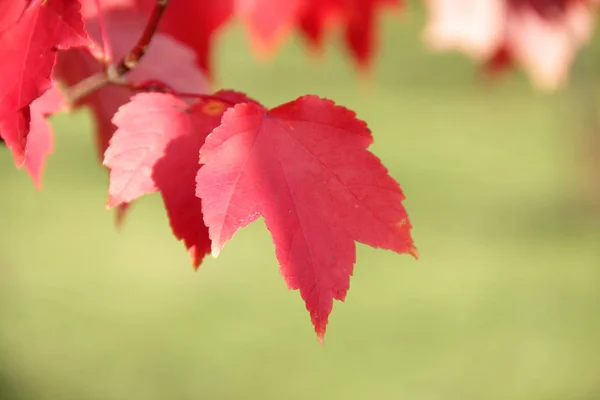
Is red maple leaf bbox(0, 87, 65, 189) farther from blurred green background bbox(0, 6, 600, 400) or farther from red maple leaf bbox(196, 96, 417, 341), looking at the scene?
blurred green background bbox(0, 6, 600, 400)

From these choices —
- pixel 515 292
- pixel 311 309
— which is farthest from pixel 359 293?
pixel 311 309

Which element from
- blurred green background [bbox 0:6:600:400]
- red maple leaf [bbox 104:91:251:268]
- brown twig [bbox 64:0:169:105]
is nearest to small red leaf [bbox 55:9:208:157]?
brown twig [bbox 64:0:169:105]

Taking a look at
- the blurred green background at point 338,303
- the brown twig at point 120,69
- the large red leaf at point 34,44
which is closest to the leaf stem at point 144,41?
the brown twig at point 120,69

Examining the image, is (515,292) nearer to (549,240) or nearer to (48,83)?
(549,240)

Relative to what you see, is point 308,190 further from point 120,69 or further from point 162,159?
point 120,69

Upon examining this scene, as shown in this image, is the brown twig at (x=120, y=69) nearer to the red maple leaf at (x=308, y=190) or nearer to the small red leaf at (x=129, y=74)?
the small red leaf at (x=129, y=74)

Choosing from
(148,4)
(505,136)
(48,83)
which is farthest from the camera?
(505,136)

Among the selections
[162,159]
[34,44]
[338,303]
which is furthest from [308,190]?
[338,303]
